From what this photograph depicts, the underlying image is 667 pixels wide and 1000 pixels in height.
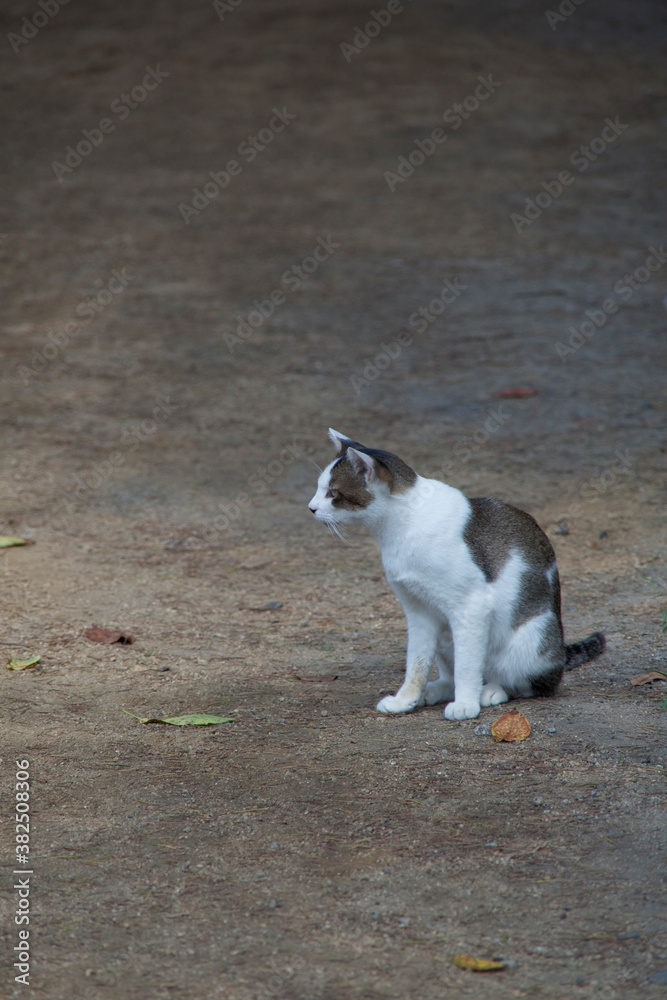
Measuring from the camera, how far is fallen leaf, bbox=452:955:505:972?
2791mm

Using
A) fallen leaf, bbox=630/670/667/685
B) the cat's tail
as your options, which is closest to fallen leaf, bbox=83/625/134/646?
the cat's tail

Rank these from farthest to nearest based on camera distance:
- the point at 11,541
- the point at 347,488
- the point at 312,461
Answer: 1. the point at 11,541
2. the point at 312,461
3. the point at 347,488

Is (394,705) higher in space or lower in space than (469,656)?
lower

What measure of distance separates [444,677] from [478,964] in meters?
1.89

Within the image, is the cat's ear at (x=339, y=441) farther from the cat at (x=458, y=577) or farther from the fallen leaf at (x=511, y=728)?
the fallen leaf at (x=511, y=728)

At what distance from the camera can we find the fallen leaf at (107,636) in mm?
5191

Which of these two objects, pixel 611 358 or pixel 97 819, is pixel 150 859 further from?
pixel 611 358

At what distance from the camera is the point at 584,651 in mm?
4652

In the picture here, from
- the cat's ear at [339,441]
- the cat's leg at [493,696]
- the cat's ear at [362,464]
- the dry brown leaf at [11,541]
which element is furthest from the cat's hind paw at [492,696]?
the dry brown leaf at [11,541]

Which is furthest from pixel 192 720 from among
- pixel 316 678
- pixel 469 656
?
pixel 469 656

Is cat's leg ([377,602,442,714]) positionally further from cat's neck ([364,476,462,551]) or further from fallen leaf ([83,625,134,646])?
fallen leaf ([83,625,134,646])

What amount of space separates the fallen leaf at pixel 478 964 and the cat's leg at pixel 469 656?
57.9 inches

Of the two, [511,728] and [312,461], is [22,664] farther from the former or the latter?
[511,728]

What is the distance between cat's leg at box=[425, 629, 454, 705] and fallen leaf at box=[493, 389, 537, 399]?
4538 millimetres
